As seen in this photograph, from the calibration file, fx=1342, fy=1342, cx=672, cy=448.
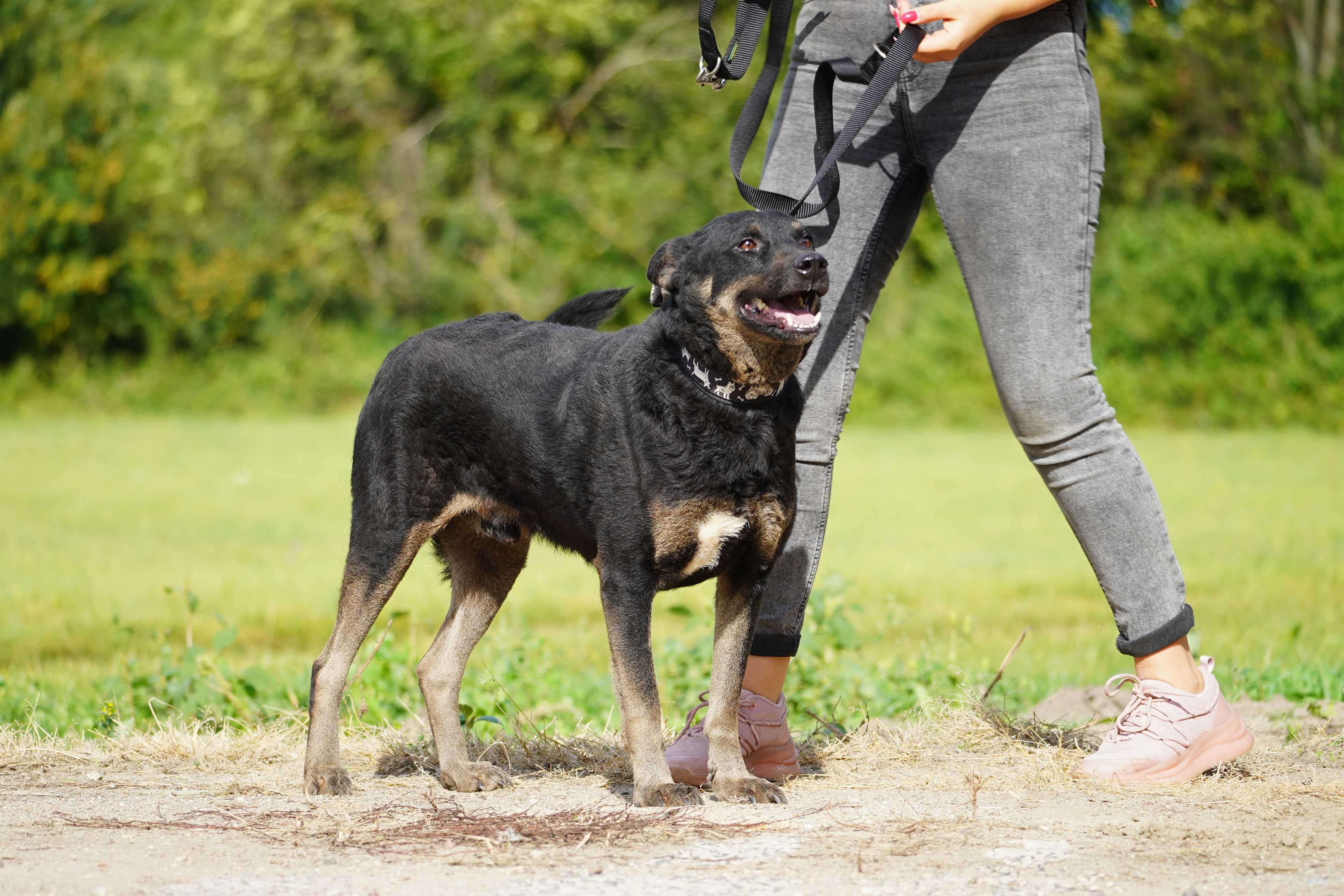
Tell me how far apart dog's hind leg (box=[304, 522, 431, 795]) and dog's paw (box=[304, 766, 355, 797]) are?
0.09 metres

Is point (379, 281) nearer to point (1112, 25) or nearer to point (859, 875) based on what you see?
point (1112, 25)

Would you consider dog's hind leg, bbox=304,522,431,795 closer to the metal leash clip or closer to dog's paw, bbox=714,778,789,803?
dog's paw, bbox=714,778,789,803

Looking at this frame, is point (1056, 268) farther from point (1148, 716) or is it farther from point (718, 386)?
point (1148, 716)

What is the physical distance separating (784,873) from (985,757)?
4.44 feet

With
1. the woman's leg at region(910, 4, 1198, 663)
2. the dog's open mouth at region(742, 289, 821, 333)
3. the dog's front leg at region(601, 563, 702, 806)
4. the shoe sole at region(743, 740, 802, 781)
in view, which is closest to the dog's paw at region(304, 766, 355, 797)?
the dog's front leg at region(601, 563, 702, 806)

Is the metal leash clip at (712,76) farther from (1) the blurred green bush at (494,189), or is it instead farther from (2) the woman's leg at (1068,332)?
(1) the blurred green bush at (494,189)

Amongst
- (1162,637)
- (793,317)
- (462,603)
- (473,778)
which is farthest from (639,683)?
(1162,637)

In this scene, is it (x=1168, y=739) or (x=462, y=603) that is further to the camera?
(x=462, y=603)

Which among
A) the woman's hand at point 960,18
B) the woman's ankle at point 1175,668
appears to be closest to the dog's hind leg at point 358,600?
the woman's hand at point 960,18

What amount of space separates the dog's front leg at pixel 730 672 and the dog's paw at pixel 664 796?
0.42 ft

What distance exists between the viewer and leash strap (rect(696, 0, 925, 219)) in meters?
3.56

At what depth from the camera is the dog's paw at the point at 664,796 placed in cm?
341

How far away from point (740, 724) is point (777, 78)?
184 cm

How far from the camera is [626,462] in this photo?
11.4 ft
